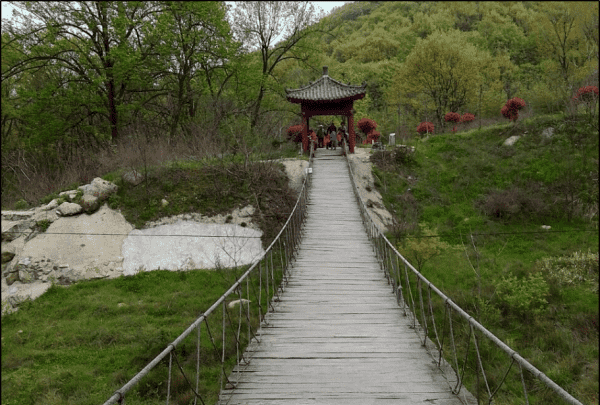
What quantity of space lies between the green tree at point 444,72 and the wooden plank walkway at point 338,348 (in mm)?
20975

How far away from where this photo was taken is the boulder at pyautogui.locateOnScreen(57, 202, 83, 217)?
11.5m

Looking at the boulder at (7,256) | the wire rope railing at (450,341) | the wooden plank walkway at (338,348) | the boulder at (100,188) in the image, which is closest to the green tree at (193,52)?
the boulder at (100,188)

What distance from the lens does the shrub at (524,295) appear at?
959cm

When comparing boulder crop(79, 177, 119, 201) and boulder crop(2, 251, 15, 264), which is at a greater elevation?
boulder crop(79, 177, 119, 201)

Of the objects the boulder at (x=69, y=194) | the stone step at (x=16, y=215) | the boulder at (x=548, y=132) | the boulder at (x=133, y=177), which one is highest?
the boulder at (x=548, y=132)

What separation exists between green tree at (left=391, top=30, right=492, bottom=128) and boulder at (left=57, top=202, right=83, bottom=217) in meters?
21.8

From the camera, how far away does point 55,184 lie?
14219 mm

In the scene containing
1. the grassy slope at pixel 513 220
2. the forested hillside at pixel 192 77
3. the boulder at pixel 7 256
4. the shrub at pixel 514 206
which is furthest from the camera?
the forested hillside at pixel 192 77

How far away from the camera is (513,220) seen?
1356 cm

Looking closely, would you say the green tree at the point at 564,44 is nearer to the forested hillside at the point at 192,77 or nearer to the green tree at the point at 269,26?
the forested hillside at the point at 192,77

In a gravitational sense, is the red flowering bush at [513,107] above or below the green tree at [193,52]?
below

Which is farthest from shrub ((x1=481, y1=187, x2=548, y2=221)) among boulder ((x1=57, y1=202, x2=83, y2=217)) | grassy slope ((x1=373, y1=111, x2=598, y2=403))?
boulder ((x1=57, y1=202, x2=83, y2=217))

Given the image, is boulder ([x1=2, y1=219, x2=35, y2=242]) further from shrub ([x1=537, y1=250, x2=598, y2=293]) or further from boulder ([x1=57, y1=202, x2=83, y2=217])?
shrub ([x1=537, y1=250, x2=598, y2=293])

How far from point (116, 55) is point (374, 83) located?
23.5 m
